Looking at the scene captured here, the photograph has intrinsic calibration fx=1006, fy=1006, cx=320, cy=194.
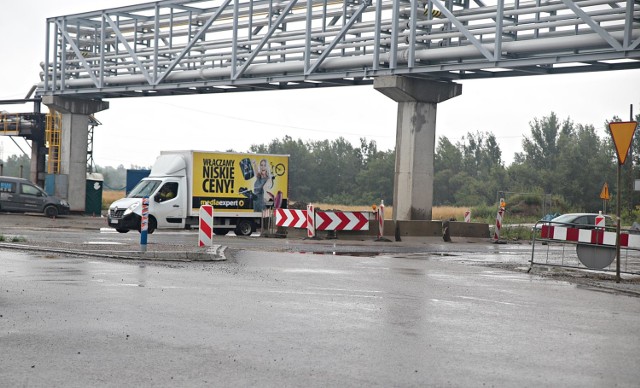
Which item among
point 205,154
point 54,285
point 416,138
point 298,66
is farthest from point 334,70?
point 54,285

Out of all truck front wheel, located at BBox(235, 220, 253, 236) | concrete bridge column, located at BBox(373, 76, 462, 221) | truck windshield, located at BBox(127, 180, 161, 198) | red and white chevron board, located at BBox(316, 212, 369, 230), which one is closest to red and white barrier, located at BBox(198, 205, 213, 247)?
red and white chevron board, located at BBox(316, 212, 369, 230)

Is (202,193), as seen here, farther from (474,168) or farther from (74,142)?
(474,168)

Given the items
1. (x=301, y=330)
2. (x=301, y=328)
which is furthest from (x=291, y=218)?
(x=301, y=330)

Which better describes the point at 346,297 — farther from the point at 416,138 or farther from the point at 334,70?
the point at 334,70

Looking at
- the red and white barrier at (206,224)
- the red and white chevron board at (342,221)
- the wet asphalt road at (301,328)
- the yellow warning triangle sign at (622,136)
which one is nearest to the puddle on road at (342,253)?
the red and white barrier at (206,224)

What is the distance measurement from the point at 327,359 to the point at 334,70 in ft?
111

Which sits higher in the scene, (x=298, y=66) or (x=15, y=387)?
(x=298, y=66)

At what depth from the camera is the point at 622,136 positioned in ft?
57.4

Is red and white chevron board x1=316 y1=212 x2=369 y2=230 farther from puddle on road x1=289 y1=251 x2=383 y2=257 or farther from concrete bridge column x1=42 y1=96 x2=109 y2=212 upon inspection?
concrete bridge column x1=42 y1=96 x2=109 y2=212

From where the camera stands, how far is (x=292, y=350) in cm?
870

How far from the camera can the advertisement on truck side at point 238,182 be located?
3331 cm

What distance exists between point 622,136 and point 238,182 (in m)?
18.3

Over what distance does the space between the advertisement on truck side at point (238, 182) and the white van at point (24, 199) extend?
13.6m

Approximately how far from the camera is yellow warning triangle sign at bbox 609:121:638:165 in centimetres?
1737
